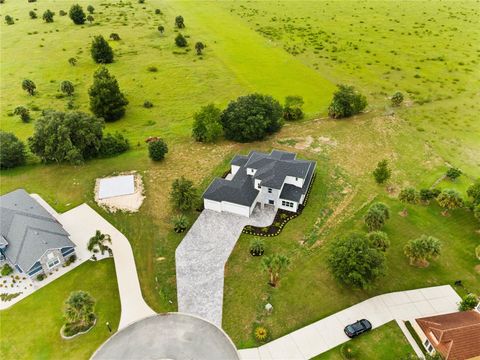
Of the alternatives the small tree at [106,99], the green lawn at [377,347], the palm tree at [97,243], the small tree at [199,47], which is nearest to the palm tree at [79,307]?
the palm tree at [97,243]

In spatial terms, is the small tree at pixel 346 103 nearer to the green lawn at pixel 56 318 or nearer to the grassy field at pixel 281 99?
the grassy field at pixel 281 99

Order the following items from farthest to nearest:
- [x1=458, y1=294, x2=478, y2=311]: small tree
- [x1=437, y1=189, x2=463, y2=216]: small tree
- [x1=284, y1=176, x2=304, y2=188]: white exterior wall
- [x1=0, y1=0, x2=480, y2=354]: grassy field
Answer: [x1=284, y1=176, x2=304, y2=188]: white exterior wall, [x1=437, y1=189, x2=463, y2=216]: small tree, [x1=0, y1=0, x2=480, y2=354]: grassy field, [x1=458, y1=294, x2=478, y2=311]: small tree

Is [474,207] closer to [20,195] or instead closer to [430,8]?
[20,195]

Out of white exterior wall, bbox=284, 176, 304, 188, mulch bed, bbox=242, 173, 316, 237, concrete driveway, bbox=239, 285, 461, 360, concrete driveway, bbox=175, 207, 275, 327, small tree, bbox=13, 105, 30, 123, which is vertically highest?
white exterior wall, bbox=284, 176, 304, 188

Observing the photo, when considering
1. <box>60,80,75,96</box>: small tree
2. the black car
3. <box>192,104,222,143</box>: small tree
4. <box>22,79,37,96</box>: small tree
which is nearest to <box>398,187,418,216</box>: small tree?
the black car

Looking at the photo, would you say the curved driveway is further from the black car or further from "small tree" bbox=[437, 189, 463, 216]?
"small tree" bbox=[437, 189, 463, 216]

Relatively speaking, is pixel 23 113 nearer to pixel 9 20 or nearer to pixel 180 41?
pixel 180 41

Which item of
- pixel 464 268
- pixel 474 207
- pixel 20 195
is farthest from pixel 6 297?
pixel 474 207

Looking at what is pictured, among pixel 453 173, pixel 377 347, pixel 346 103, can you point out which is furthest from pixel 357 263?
pixel 346 103
